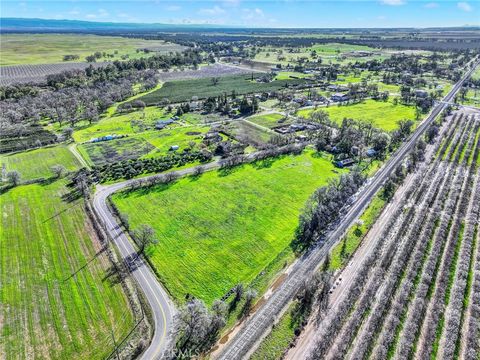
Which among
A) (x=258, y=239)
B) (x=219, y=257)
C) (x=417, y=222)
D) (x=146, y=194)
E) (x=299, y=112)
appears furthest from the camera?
(x=299, y=112)

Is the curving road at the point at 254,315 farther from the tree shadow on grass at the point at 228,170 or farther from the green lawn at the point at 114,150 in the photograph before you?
the tree shadow on grass at the point at 228,170

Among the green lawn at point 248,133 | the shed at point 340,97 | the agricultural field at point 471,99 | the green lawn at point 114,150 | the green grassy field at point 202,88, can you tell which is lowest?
the green lawn at point 114,150

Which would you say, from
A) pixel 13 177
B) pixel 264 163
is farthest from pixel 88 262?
pixel 264 163

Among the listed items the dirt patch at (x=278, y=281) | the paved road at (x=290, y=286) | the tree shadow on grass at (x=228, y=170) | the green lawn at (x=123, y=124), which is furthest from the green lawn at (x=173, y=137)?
the dirt patch at (x=278, y=281)

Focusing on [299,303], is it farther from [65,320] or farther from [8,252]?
[8,252]

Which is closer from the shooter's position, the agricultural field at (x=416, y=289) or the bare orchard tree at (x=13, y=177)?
the agricultural field at (x=416, y=289)

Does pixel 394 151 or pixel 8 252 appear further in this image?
→ pixel 394 151

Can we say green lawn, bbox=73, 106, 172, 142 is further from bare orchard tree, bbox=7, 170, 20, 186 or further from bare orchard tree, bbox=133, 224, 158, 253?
bare orchard tree, bbox=133, 224, 158, 253

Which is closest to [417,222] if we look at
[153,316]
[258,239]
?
[258,239]
